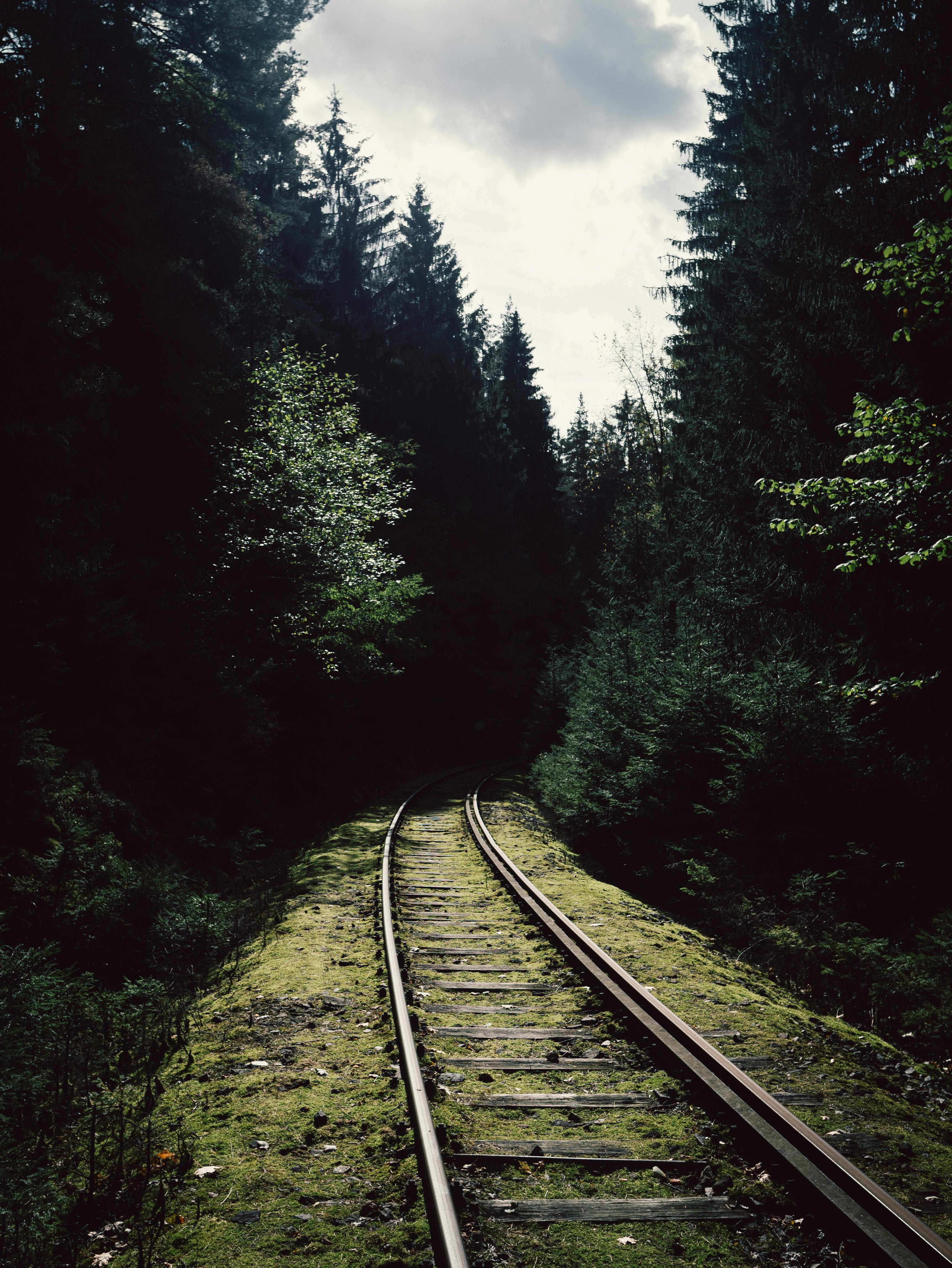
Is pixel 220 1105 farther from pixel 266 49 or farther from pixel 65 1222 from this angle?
pixel 266 49

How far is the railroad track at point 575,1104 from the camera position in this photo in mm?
3205

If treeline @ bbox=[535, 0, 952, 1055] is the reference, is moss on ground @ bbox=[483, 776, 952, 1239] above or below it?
below

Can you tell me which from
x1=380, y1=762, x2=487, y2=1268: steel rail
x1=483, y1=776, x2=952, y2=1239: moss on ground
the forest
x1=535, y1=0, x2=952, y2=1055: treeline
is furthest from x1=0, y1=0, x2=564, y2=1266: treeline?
x1=535, y1=0, x2=952, y2=1055: treeline

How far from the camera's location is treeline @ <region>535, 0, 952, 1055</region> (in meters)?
7.44

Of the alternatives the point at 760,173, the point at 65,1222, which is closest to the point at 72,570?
the point at 65,1222

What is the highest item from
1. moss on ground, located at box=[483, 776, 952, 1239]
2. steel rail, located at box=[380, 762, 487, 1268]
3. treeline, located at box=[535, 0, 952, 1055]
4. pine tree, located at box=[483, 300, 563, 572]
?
pine tree, located at box=[483, 300, 563, 572]

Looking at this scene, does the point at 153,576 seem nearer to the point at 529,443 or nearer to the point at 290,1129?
the point at 290,1129

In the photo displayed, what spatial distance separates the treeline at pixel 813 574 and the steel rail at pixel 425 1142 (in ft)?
13.5

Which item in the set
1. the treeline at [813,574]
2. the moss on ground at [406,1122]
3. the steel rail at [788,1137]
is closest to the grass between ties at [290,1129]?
the moss on ground at [406,1122]

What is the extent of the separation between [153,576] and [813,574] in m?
11.2

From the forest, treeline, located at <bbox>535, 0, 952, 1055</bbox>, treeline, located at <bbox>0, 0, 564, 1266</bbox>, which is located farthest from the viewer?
treeline, located at <bbox>535, 0, 952, 1055</bbox>

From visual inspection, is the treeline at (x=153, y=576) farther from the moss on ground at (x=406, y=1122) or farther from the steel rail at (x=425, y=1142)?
the steel rail at (x=425, y=1142)

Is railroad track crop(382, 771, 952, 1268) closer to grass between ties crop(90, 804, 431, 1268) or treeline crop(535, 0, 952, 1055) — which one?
grass between ties crop(90, 804, 431, 1268)

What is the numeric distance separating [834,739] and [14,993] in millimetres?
9004
